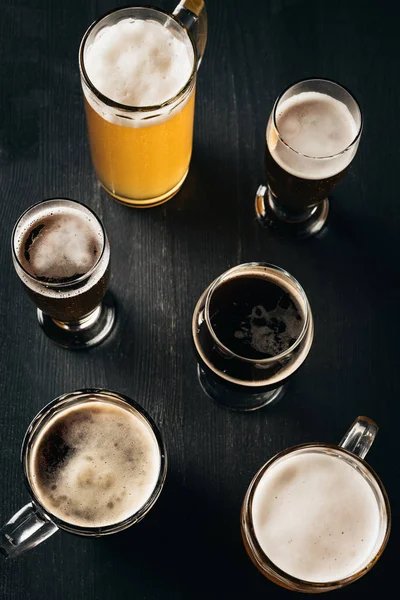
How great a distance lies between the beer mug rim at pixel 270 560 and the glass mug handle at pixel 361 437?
0.03 metres

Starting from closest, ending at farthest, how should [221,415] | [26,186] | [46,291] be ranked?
[46,291] < [221,415] < [26,186]

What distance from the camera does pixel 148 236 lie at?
1628 mm

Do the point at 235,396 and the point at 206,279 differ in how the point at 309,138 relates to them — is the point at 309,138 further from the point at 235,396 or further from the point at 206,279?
the point at 235,396

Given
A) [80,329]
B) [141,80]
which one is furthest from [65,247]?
[141,80]

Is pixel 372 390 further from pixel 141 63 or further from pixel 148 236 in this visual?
pixel 141 63

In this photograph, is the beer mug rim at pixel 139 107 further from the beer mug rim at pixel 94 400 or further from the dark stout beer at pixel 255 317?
the beer mug rim at pixel 94 400

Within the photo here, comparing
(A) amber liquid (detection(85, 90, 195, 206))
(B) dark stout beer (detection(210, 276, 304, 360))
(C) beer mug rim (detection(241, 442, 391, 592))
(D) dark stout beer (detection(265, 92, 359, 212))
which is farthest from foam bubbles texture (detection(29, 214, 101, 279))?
(C) beer mug rim (detection(241, 442, 391, 592))

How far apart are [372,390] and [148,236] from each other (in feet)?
1.62

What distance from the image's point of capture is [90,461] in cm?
142

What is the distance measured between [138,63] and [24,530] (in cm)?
76

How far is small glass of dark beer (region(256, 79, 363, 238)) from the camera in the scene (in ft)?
4.87

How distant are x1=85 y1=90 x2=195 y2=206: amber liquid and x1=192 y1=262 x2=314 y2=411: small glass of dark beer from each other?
0.23m

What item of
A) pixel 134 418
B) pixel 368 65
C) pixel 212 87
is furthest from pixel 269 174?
pixel 134 418

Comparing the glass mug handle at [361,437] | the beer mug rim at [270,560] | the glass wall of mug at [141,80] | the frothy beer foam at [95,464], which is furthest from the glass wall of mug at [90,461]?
the glass wall of mug at [141,80]
